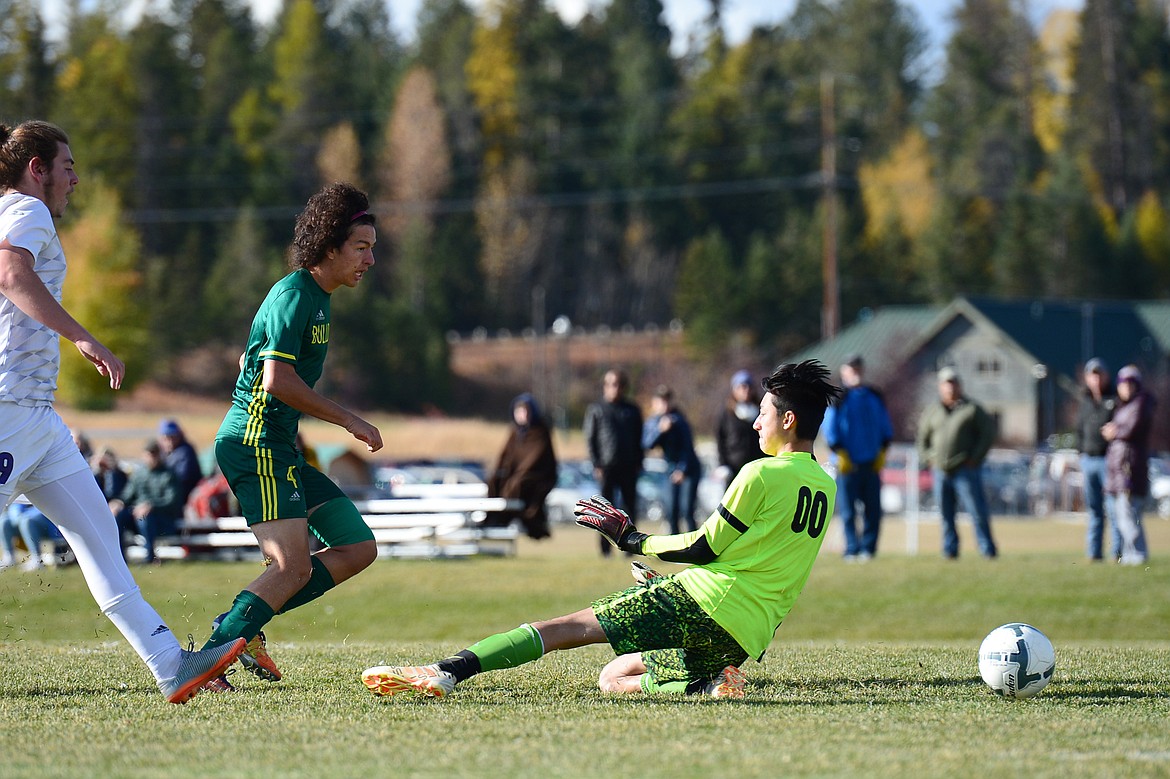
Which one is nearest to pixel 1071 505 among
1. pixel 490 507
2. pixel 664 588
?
pixel 490 507

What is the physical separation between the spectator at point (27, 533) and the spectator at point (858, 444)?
855cm

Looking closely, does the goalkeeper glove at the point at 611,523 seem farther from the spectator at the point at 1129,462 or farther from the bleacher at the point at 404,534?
the bleacher at the point at 404,534

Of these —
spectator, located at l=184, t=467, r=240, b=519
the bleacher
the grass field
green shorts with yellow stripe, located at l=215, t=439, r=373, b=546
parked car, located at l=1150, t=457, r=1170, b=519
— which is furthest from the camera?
parked car, located at l=1150, t=457, r=1170, b=519

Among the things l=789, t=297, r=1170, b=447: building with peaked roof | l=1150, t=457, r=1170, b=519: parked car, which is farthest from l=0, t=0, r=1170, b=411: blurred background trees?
l=1150, t=457, r=1170, b=519: parked car

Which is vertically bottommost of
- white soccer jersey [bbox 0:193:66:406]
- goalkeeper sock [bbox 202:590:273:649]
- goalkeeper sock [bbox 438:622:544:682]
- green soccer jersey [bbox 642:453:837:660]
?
goalkeeper sock [bbox 438:622:544:682]

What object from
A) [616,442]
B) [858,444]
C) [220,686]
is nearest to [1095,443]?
[858,444]

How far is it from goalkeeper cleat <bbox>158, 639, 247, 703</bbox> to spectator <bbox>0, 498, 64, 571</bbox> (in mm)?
11060

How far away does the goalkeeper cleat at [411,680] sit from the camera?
241 inches

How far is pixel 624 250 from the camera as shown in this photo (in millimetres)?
95500

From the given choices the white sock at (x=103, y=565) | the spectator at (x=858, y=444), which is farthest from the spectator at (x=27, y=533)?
the white sock at (x=103, y=565)

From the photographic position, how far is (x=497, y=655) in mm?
6125

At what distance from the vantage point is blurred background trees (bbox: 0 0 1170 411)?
84375 millimetres

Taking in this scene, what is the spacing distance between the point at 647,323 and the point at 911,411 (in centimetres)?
3443

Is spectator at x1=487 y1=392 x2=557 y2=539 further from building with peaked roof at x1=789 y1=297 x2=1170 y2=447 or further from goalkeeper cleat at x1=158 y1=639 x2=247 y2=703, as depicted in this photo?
building with peaked roof at x1=789 y1=297 x2=1170 y2=447
